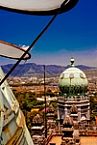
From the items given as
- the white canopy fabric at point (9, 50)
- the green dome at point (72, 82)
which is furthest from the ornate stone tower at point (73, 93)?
the white canopy fabric at point (9, 50)

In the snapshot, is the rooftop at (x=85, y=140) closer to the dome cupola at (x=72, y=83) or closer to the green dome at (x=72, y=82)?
the dome cupola at (x=72, y=83)

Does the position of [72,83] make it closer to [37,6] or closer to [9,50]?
[9,50]

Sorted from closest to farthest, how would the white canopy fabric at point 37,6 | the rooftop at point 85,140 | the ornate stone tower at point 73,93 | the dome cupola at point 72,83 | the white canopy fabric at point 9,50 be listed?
the white canopy fabric at point 37,6
the white canopy fabric at point 9,50
the rooftop at point 85,140
the ornate stone tower at point 73,93
the dome cupola at point 72,83

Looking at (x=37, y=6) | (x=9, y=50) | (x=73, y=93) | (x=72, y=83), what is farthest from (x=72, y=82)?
(x=37, y=6)

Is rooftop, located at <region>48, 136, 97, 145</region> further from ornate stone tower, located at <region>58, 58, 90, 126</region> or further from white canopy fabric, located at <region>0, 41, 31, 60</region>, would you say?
white canopy fabric, located at <region>0, 41, 31, 60</region>

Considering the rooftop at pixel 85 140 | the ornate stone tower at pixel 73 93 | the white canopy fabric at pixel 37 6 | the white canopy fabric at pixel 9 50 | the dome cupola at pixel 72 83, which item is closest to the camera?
the white canopy fabric at pixel 37 6

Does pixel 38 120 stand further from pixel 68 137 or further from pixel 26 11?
Answer: pixel 26 11

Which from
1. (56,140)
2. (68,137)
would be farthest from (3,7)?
(56,140)
